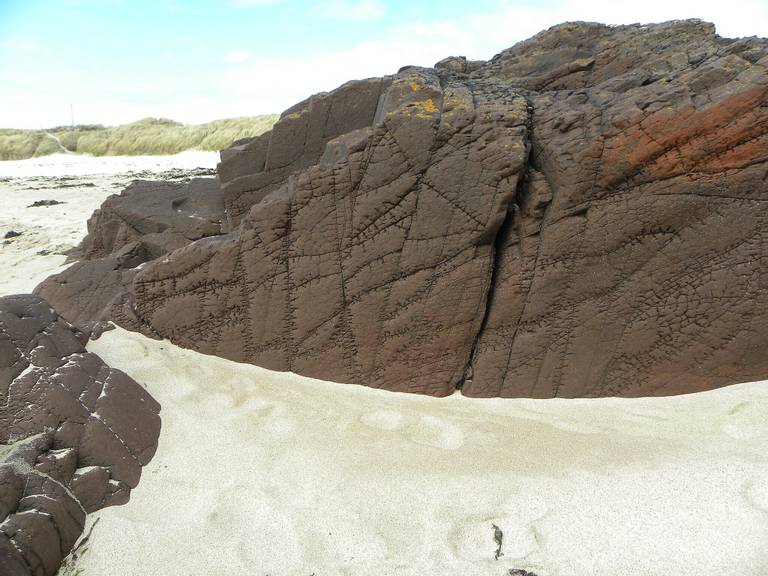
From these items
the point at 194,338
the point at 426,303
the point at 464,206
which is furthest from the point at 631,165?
the point at 194,338

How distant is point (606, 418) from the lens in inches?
118

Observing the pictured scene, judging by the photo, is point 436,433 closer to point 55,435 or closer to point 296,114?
point 55,435

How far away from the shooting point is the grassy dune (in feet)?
72.5

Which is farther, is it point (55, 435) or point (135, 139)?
point (135, 139)

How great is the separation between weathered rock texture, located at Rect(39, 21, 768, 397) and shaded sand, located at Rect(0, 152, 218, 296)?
3.61 meters

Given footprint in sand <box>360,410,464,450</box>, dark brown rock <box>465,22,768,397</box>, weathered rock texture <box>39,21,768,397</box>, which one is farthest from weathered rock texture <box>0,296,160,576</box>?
dark brown rock <box>465,22,768,397</box>

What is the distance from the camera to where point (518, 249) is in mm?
3252

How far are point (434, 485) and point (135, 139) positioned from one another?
24915 millimetres

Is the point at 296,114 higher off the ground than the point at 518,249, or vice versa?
the point at 296,114

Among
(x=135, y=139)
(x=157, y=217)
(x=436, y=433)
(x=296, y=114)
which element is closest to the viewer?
(x=436, y=433)

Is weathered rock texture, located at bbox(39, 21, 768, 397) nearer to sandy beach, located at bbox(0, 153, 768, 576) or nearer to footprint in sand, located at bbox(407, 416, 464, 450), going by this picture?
sandy beach, located at bbox(0, 153, 768, 576)

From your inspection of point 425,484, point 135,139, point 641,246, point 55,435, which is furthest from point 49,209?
point 135,139

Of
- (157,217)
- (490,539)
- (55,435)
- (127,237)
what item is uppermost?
(157,217)

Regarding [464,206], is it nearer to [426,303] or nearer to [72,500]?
[426,303]
